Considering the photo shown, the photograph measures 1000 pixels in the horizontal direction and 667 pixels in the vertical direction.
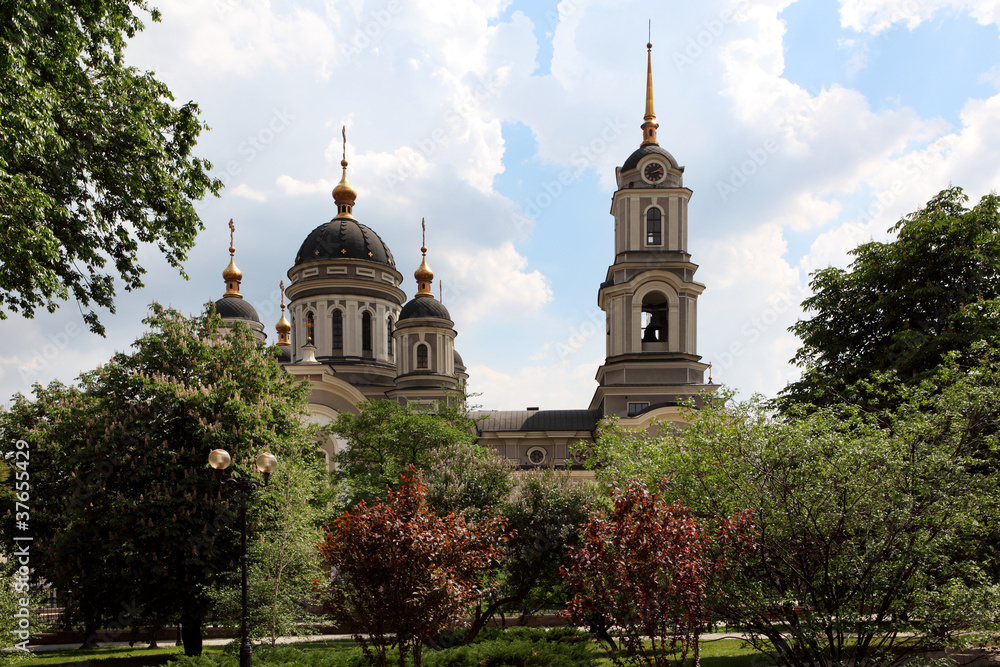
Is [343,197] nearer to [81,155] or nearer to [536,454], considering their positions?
[536,454]

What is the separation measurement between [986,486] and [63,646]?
24423 mm

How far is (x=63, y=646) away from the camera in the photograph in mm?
21953

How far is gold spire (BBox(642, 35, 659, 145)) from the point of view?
38.9m

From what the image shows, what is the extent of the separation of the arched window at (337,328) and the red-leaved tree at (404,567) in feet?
103

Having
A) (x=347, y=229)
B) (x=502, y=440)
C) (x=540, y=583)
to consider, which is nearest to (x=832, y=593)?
(x=540, y=583)

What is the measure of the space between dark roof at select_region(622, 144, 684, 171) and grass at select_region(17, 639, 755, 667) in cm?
2588

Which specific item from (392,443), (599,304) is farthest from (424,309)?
(392,443)

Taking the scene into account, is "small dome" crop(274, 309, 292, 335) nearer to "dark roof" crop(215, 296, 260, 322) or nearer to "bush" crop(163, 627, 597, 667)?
"dark roof" crop(215, 296, 260, 322)

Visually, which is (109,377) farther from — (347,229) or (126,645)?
(347,229)

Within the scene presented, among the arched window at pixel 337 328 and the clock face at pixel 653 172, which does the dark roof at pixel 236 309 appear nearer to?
the arched window at pixel 337 328

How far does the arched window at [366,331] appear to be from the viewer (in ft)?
140

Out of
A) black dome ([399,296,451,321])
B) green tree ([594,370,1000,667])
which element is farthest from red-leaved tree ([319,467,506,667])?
black dome ([399,296,451,321])

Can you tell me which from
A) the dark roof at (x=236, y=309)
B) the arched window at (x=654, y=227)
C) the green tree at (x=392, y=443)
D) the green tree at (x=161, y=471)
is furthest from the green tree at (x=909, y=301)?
the dark roof at (x=236, y=309)

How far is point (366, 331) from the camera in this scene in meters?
42.8
